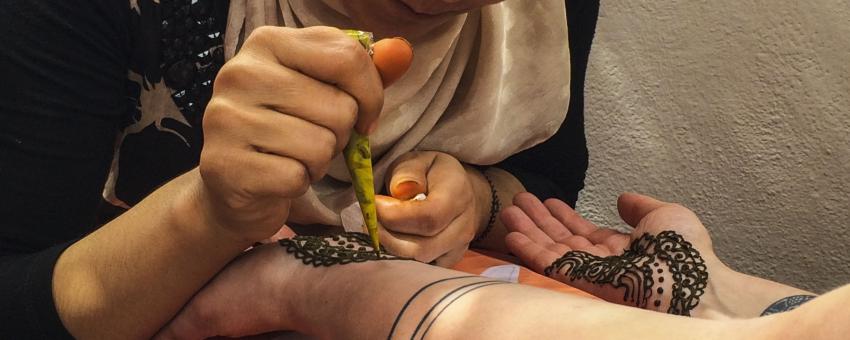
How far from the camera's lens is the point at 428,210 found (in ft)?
3.13

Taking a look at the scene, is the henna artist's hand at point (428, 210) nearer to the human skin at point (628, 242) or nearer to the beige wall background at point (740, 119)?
the human skin at point (628, 242)

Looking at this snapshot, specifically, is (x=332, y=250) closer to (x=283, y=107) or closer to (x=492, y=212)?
(x=283, y=107)

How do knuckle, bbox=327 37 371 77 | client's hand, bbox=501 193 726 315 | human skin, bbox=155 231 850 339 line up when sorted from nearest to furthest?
human skin, bbox=155 231 850 339 < knuckle, bbox=327 37 371 77 < client's hand, bbox=501 193 726 315

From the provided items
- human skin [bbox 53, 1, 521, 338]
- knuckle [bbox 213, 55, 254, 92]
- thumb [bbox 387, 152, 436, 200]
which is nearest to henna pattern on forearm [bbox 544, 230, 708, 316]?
thumb [bbox 387, 152, 436, 200]

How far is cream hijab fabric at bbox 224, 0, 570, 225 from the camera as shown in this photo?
3.35 feet

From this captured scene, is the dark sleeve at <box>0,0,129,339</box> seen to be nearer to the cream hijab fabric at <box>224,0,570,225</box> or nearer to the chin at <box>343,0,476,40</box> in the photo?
the cream hijab fabric at <box>224,0,570,225</box>

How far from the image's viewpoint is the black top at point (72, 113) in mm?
854

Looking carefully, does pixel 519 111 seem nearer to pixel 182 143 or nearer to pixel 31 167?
pixel 182 143

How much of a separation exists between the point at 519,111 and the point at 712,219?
0.71 metres

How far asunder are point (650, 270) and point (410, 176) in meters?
0.29

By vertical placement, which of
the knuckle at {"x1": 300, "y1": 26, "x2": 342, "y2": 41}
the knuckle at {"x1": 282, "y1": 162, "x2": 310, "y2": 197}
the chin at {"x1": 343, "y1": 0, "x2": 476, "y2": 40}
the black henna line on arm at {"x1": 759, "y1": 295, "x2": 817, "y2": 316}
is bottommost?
the black henna line on arm at {"x1": 759, "y1": 295, "x2": 817, "y2": 316}

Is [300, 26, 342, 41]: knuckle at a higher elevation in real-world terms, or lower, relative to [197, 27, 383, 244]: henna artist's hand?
higher

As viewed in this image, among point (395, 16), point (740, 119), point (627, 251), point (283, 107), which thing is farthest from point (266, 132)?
point (740, 119)

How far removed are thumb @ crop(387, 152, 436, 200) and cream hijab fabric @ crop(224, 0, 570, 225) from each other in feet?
0.10
